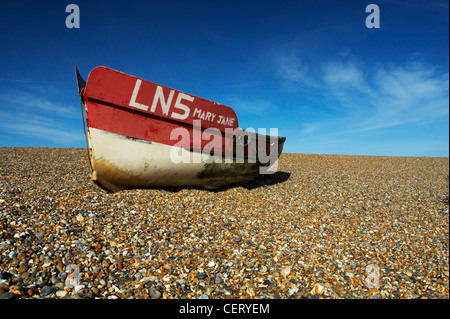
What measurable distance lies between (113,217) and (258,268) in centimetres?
342

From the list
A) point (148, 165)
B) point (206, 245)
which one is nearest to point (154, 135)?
point (148, 165)

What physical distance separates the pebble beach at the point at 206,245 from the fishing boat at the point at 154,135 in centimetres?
59

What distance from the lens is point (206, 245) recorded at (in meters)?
4.86

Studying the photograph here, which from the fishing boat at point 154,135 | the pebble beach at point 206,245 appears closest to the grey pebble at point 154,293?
the pebble beach at point 206,245

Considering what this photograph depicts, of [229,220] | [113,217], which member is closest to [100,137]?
[113,217]

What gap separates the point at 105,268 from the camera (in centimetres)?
387

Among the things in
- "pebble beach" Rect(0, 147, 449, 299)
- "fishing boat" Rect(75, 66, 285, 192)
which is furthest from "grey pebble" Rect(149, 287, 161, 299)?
"fishing boat" Rect(75, 66, 285, 192)

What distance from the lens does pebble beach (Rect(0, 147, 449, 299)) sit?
3.68 meters

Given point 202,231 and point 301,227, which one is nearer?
point 202,231

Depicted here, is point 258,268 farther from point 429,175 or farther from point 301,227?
point 429,175

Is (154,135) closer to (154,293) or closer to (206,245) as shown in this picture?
(206,245)

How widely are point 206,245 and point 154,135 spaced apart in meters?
3.37
